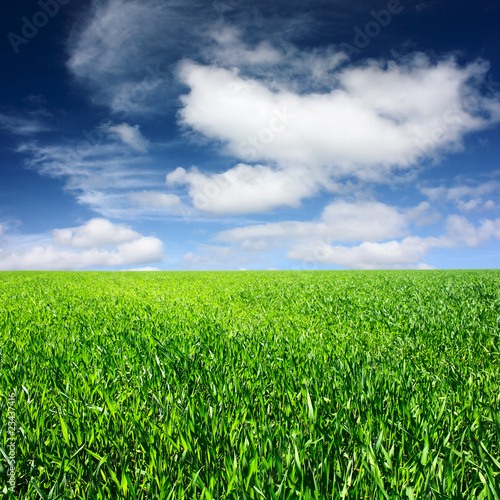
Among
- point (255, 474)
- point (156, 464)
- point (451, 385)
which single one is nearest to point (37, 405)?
point (156, 464)

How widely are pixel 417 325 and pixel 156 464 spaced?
21.4 feet

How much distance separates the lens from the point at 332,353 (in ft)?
16.0

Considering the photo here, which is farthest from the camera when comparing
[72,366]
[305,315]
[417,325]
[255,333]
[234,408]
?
[305,315]

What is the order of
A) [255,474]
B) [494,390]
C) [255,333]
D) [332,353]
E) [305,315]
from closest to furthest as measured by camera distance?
[255,474], [494,390], [332,353], [255,333], [305,315]

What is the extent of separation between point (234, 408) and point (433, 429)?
5.48 ft

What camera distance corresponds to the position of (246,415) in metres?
2.91

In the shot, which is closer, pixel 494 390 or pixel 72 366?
pixel 494 390

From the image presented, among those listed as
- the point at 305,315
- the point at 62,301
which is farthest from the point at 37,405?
the point at 62,301

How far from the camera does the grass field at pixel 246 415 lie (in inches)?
82.0

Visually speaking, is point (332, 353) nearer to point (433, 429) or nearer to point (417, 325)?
point (433, 429)

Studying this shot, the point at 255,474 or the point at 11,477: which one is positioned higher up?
the point at 255,474

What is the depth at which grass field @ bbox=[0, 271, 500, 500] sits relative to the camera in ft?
6.83

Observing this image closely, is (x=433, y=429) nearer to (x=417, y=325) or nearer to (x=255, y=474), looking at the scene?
(x=255, y=474)

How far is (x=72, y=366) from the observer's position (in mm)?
4320
